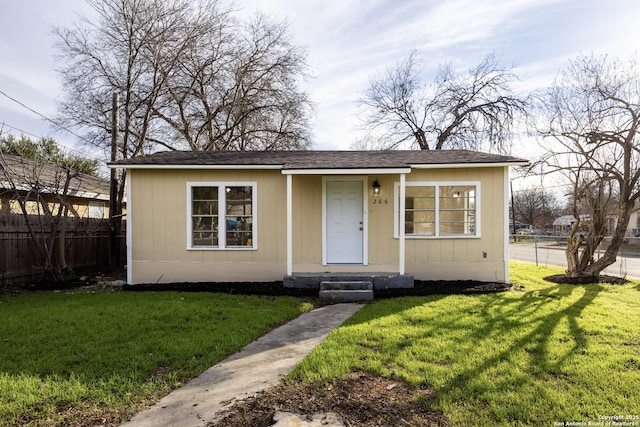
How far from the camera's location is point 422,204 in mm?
8555

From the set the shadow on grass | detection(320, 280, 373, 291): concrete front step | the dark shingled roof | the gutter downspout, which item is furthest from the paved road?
detection(320, 280, 373, 291): concrete front step

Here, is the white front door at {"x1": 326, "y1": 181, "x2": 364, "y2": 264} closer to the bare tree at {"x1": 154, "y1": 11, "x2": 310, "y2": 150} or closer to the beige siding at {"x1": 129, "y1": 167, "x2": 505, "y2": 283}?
the beige siding at {"x1": 129, "y1": 167, "x2": 505, "y2": 283}

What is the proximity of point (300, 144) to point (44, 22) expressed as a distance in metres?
10.1

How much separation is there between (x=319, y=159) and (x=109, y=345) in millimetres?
5916

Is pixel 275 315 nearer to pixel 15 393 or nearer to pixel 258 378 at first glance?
pixel 258 378

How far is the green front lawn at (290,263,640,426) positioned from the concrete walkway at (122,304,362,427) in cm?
26

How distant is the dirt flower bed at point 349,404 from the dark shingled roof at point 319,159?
528 centimetres

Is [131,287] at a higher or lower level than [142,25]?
lower

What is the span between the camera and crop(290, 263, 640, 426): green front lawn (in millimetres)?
2840

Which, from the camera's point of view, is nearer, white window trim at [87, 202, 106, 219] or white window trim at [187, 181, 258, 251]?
white window trim at [187, 181, 258, 251]

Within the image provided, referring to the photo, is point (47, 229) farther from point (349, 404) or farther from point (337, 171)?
point (349, 404)

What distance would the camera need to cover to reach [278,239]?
8477 millimetres

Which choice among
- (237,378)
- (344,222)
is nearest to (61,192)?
(344,222)

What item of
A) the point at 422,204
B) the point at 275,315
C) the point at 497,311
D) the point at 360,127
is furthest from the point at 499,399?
the point at 360,127
